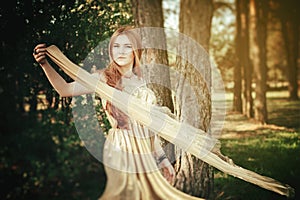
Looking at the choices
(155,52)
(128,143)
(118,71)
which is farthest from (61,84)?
(155,52)

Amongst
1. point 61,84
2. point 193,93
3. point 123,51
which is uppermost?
point 123,51

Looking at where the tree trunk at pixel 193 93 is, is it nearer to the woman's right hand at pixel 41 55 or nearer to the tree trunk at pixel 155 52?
the tree trunk at pixel 155 52

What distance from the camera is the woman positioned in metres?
2.59

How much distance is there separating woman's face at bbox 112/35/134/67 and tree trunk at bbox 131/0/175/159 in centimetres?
25

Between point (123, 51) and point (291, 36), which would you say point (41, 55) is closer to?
point (123, 51)

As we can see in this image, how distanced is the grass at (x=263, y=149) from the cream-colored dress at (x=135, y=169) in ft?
2.23

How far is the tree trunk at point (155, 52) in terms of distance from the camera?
118 inches

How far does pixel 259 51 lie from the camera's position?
169 inches

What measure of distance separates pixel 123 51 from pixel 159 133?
2.44ft

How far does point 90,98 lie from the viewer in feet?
10.5

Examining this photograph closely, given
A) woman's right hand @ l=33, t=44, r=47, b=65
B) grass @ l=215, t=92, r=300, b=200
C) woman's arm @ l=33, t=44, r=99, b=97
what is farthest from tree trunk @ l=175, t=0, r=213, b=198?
woman's right hand @ l=33, t=44, r=47, b=65

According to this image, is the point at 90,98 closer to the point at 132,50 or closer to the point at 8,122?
the point at 132,50

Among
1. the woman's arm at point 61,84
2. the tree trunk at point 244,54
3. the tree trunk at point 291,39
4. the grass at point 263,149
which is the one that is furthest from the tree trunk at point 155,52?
the tree trunk at point 291,39

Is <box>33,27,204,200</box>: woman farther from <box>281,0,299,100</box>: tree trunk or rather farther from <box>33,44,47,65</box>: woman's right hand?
<box>281,0,299,100</box>: tree trunk
